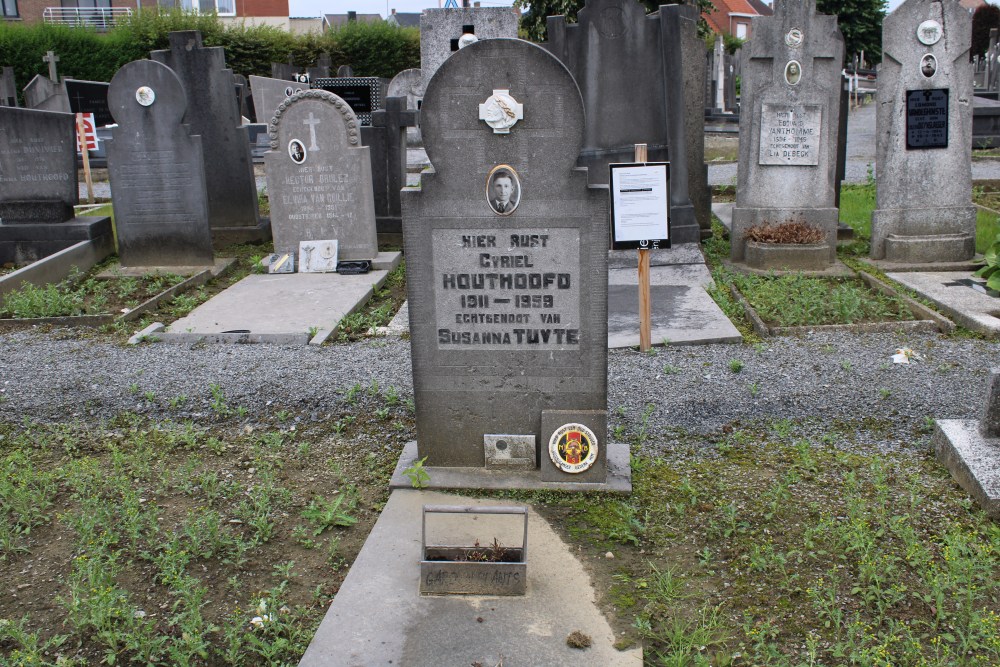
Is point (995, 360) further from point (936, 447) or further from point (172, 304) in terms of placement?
point (172, 304)

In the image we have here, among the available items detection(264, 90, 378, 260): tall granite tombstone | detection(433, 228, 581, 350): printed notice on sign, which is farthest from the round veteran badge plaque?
detection(264, 90, 378, 260): tall granite tombstone

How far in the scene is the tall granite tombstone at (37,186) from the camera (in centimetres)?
947

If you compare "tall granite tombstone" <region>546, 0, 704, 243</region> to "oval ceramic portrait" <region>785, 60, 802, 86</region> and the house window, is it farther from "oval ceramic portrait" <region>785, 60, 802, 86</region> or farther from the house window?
the house window

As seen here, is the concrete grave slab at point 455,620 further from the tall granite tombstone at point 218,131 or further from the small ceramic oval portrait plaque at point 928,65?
the tall granite tombstone at point 218,131

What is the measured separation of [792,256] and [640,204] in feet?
10.2

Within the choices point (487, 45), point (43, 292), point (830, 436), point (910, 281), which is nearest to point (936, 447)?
point (830, 436)

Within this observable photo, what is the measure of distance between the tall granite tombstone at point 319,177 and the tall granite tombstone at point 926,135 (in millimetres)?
5042

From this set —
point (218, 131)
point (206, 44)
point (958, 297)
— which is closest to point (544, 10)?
point (206, 44)

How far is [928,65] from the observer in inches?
321

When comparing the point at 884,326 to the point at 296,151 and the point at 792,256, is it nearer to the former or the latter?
the point at 792,256

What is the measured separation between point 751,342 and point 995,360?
1.51 metres

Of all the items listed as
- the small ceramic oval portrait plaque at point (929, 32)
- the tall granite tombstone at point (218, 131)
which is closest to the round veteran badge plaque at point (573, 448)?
the small ceramic oval portrait plaque at point (929, 32)

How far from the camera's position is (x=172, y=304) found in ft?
27.0

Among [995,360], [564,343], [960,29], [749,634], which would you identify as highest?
[960,29]
